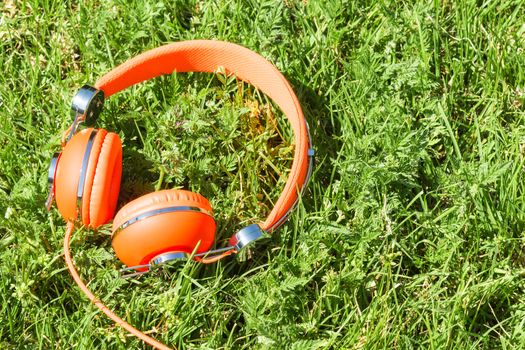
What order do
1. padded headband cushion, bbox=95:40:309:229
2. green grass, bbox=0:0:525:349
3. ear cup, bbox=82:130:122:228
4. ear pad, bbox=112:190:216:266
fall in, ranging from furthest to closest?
padded headband cushion, bbox=95:40:309:229, green grass, bbox=0:0:525:349, ear cup, bbox=82:130:122:228, ear pad, bbox=112:190:216:266

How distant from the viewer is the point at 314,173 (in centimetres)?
381

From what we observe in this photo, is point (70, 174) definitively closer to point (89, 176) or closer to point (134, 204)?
point (89, 176)

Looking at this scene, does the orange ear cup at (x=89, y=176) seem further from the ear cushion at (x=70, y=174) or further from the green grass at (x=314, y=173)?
the green grass at (x=314, y=173)

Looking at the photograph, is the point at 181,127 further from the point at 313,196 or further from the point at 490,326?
the point at 490,326

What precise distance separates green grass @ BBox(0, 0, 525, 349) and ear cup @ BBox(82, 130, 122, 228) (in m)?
0.18

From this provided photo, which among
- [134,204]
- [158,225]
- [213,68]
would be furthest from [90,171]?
[213,68]

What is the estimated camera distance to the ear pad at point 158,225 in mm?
3377

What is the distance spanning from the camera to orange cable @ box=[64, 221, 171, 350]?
3402mm

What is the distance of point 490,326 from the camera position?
3639 millimetres

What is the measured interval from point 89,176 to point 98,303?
51cm

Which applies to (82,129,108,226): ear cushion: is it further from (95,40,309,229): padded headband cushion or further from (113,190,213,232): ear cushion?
(95,40,309,229): padded headband cushion

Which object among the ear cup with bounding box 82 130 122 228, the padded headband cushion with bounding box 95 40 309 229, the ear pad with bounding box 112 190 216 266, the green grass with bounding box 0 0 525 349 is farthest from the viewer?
the padded headband cushion with bounding box 95 40 309 229

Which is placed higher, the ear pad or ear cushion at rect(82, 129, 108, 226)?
ear cushion at rect(82, 129, 108, 226)

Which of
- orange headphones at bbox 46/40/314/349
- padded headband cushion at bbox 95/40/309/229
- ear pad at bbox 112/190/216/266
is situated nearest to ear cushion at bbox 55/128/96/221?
orange headphones at bbox 46/40/314/349
